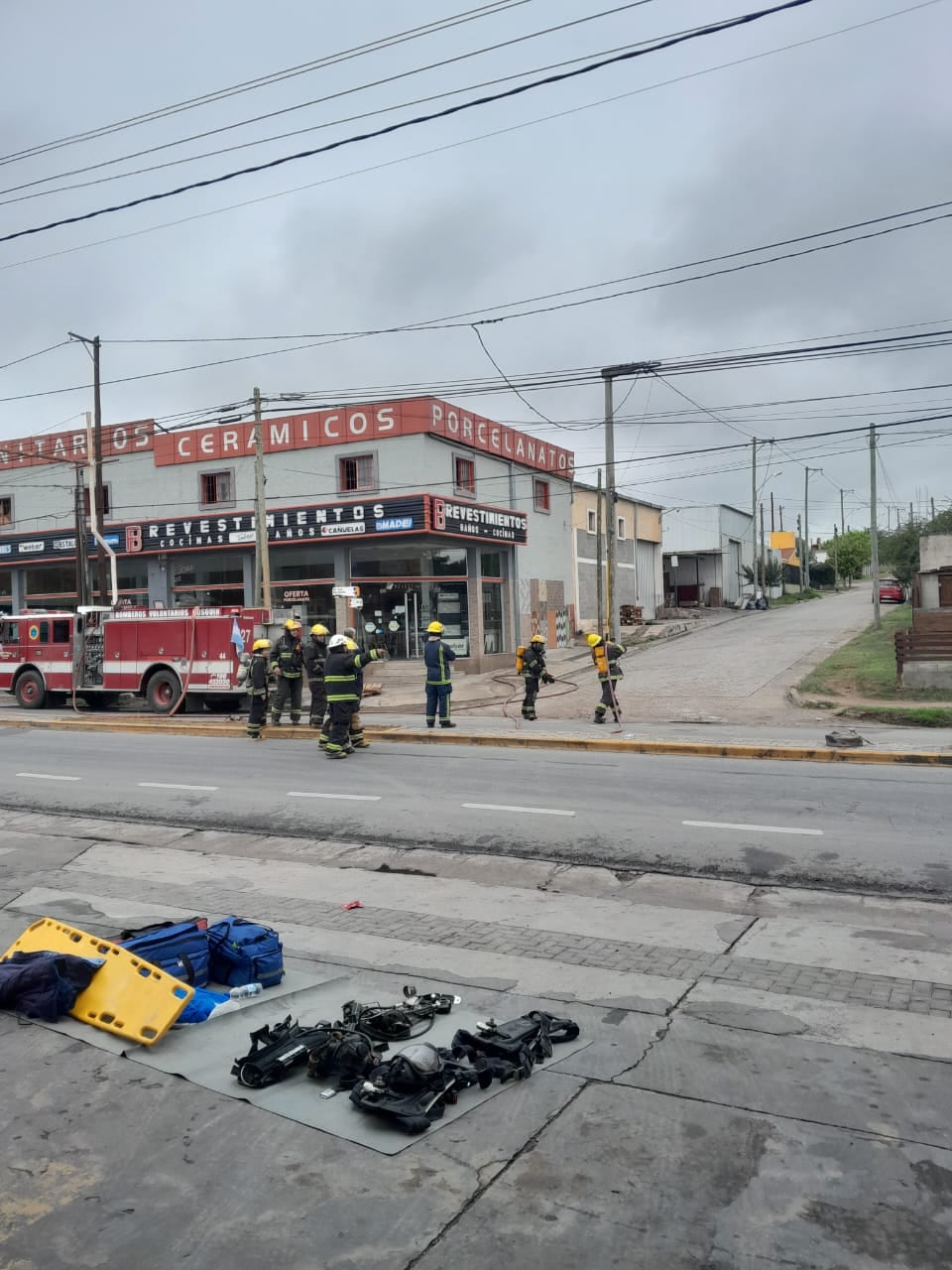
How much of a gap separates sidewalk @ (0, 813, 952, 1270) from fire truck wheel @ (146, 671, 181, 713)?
1657cm

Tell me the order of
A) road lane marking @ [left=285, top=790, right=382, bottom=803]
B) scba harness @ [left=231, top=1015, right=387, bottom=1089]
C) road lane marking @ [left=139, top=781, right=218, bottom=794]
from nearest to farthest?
scba harness @ [left=231, top=1015, right=387, bottom=1089] < road lane marking @ [left=285, top=790, right=382, bottom=803] < road lane marking @ [left=139, top=781, right=218, bottom=794]

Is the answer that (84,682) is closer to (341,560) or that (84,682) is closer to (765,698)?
(341,560)

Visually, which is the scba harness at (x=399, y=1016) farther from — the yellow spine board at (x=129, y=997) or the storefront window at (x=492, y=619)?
the storefront window at (x=492, y=619)

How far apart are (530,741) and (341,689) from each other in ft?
10.6

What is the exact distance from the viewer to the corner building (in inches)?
1180

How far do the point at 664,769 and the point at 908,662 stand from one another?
9943 millimetres

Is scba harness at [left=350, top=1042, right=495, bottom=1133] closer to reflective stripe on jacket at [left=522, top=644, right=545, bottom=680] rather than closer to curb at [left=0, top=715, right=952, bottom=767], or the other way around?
curb at [left=0, top=715, right=952, bottom=767]

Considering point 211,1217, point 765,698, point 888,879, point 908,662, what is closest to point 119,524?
point 765,698

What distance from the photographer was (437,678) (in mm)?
17562

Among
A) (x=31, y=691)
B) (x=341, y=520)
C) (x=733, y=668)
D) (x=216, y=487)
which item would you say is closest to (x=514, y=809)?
(x=733, y=668)

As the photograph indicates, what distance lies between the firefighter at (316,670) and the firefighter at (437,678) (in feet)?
5.97

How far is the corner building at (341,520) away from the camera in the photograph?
1180 inches

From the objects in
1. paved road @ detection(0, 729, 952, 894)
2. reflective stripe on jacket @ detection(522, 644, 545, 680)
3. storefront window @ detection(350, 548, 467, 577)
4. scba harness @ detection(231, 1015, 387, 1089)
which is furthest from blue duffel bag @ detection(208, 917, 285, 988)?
storefront window @ detection(350, 548, 467, 577)

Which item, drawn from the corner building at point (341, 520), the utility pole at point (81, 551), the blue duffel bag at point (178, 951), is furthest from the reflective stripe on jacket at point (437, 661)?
the utility pole at point (81, 551)
